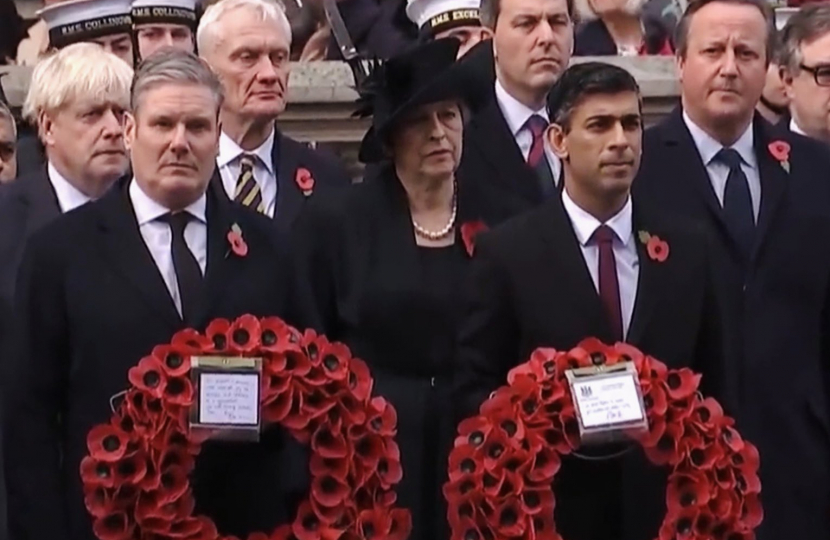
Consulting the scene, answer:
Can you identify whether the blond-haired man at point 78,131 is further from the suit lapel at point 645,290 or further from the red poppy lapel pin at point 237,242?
the suit lapel at point 645,290

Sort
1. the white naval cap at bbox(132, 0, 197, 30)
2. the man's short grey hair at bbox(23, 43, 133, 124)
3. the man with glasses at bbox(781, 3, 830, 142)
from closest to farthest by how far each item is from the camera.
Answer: the man's short grey hair at bbox(23, 43, 133, 124)
the man with glasses at bbox(781, 3, 830, 142)
the white naval cap at bbox(132, 0, 197, 30)

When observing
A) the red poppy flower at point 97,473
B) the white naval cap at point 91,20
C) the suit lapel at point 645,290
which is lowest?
the red poppy flower at point 97,473

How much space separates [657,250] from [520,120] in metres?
1.31

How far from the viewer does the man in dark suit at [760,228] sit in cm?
773

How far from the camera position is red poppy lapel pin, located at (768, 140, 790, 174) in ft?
26.2

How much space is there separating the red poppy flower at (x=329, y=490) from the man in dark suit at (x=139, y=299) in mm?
135

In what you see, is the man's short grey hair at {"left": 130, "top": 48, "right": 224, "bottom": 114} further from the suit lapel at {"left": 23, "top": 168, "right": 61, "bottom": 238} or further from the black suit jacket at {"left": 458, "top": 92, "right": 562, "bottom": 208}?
the black suit jacket at {"left": 458, "top": 92, "right": 562, "bottom": 208}

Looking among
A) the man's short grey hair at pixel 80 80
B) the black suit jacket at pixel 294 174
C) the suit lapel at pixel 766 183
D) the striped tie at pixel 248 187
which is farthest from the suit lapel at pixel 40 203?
the suit lapel at pixel 766 183

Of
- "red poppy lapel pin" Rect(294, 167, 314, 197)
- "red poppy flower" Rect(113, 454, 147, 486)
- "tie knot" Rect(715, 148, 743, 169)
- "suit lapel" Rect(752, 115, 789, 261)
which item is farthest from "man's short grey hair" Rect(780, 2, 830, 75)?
"red poppy flower" Rect(113, 454, 147, 486)

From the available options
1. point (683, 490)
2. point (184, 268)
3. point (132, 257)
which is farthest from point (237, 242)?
point (683, 490)

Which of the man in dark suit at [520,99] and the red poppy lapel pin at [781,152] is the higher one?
the man in dark suit at [520,99]

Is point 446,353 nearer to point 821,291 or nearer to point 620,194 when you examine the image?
point 620,194

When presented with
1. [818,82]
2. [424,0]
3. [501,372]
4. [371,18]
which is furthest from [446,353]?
[371,18]

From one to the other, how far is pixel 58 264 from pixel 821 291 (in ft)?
7.98
